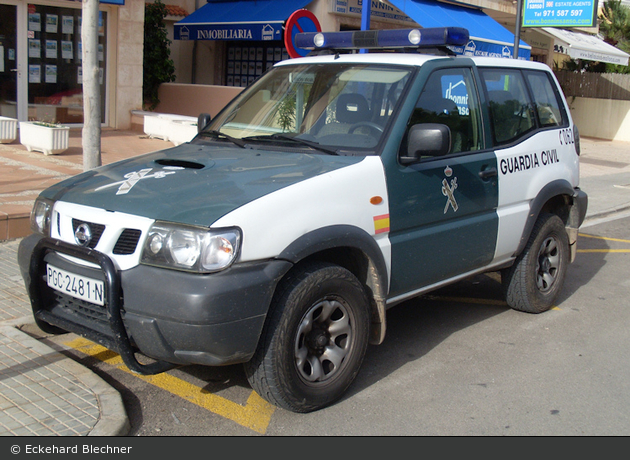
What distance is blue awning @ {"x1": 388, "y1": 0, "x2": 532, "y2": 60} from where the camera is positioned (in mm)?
14008

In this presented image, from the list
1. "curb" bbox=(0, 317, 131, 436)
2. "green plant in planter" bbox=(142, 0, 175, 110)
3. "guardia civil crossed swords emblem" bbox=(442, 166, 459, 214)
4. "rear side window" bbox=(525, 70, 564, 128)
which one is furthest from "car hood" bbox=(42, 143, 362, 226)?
"green plant in planter" bbox=(142, 0, 175, 110)

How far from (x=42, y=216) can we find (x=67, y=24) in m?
11.0

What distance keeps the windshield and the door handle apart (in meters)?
0.85

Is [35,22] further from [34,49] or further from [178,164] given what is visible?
[178,164]

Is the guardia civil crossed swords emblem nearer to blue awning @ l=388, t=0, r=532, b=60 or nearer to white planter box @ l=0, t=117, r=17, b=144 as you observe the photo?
white planter box @ l=0, t=117, r=17, b=144

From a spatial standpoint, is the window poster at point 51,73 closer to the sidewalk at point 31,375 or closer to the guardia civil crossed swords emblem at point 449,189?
the sidewalk at point 31,375

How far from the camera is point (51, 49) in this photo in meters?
13.2

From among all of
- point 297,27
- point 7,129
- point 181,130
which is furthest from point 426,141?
point 7,129

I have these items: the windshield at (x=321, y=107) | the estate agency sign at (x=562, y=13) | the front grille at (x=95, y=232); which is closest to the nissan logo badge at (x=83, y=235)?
the front grille at (x=95, y=232)

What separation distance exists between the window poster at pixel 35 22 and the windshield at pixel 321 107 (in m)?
9.78

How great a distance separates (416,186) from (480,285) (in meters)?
2.64

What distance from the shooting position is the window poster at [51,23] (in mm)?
13086

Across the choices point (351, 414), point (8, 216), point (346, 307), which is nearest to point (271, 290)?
point (346, 307)

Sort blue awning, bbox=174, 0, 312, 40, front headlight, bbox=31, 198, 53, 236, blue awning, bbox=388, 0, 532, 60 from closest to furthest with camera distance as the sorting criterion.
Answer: front headlight, bbox=31, 198, 53, 236 < blue awning, bbox=388, 0, 532, 60 < blue awning, bbox=174, 0, 312, 40
